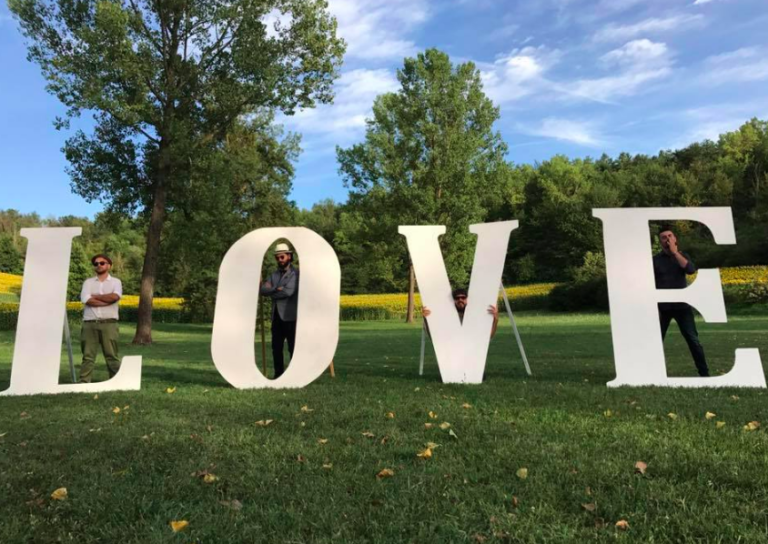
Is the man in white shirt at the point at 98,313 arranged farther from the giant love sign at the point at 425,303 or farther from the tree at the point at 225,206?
the tree at the point at 225,206

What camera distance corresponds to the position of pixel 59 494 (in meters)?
3.12

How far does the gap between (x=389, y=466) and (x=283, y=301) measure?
436 cm

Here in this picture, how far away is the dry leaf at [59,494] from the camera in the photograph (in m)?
3.08

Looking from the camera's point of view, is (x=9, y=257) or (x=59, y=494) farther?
(x=9, y=257)

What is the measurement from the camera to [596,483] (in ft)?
10.1

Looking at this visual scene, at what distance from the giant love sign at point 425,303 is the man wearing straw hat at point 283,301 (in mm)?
288

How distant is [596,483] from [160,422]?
3.73m

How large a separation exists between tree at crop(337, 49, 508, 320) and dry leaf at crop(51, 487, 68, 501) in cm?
2277

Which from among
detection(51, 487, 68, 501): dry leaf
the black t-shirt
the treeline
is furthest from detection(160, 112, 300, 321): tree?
detection(51, 487, 68, 501): dry leaf

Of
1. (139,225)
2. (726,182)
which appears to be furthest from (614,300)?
(726,182)

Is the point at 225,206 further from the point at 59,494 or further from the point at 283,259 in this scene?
the point at 59,494

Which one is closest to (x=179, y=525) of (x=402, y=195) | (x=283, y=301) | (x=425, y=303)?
(x=283, y=301)

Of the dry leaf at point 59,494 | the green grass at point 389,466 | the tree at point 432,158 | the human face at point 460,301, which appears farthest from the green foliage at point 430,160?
the dry leaf at point 59,494

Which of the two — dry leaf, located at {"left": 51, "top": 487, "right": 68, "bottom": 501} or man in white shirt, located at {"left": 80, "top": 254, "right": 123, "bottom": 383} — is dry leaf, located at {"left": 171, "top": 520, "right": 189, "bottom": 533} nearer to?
dry leaf, located at {"left": 51, "top": 487, "right": 68, "bottom": 501}
